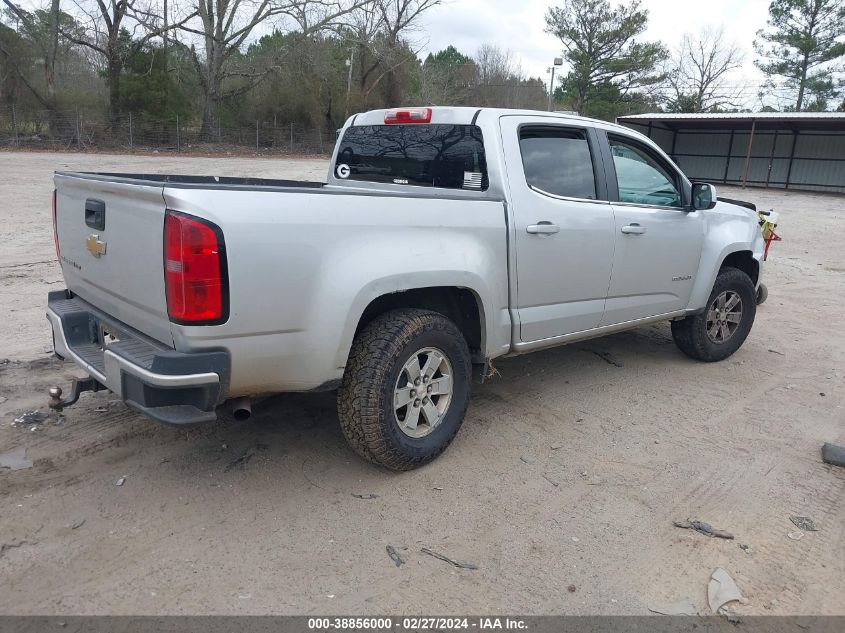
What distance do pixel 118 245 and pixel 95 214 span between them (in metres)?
0.28

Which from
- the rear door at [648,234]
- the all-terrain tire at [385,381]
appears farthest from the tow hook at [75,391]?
the rear door at [648,234]

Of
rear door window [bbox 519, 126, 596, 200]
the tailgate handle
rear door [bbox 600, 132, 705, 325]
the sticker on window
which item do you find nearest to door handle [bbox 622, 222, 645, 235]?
rear door [bbox 600, 132, 705, 325]

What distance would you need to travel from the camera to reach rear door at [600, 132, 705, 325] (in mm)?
4688

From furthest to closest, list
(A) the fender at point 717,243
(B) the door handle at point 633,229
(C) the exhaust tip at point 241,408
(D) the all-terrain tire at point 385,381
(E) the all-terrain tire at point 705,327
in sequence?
(E) the all-terrain tire at point 705,327 < (A) the fender at point 717,243 < (B) the door handle at point 633,229 < (D) the all-terrain tire at point 385,381 < (C) the exhaust tip at point 241,408

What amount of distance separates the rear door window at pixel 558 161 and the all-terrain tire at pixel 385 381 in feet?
3.91

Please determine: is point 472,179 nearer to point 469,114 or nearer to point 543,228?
point 469,114

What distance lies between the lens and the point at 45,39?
110 feet

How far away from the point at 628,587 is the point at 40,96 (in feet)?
120

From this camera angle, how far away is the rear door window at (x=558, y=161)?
4199mm

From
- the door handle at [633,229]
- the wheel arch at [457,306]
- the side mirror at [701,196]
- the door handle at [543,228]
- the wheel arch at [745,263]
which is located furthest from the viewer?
the wheel arch at [745,263]

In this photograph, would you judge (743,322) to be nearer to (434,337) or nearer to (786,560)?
(786,560)

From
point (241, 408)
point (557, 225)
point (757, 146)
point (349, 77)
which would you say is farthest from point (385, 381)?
point (349, 77)

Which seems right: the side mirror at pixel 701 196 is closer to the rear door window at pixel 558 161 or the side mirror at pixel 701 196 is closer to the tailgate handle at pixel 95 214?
the rear door window at pixel 558 161

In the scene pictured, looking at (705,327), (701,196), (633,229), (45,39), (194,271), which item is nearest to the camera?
(194,271)
